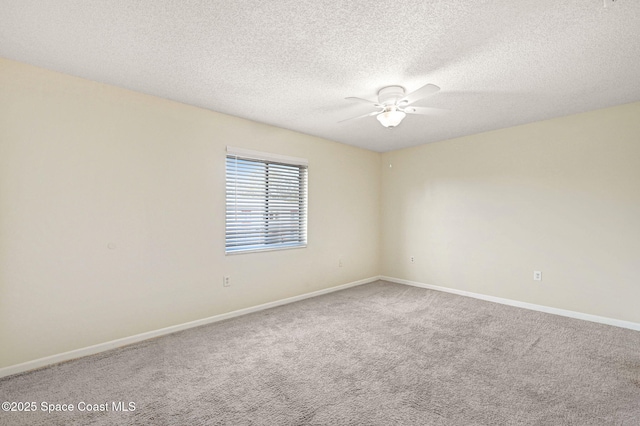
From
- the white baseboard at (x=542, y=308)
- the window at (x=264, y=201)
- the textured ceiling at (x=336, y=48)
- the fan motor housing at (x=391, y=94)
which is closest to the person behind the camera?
the textured ceiling at (x=336, y=48)

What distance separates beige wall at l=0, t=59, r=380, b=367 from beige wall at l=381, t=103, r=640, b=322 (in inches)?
100

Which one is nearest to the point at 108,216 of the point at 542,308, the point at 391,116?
the point at 391,116

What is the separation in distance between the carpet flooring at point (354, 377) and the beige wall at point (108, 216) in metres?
0.32

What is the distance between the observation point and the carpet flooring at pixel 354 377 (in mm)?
1741

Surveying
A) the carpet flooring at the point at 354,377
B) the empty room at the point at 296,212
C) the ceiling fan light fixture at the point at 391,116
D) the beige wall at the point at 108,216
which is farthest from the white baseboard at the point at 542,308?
the ceiling fan light fixture at the point at 391,116

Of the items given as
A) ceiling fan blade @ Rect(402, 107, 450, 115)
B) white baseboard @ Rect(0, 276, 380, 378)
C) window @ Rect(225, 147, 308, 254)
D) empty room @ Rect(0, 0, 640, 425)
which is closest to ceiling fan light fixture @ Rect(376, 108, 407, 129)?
empty room @ Rect(0, 0, 640, 425)

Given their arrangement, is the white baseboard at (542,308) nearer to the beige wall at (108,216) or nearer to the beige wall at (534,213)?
the beige wall at (534,213)

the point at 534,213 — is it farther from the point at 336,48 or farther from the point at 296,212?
the point at 336,48

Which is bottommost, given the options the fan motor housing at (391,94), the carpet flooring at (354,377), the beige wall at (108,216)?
the carpet flooring at (354,377)

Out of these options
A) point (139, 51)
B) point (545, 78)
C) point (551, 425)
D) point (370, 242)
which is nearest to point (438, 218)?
point (370, 242)

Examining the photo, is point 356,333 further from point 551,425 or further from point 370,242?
point 370,242

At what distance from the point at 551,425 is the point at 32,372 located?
3.59 metres

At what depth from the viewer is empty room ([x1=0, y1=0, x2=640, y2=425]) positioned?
71.0 inches

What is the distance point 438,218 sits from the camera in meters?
4.67
